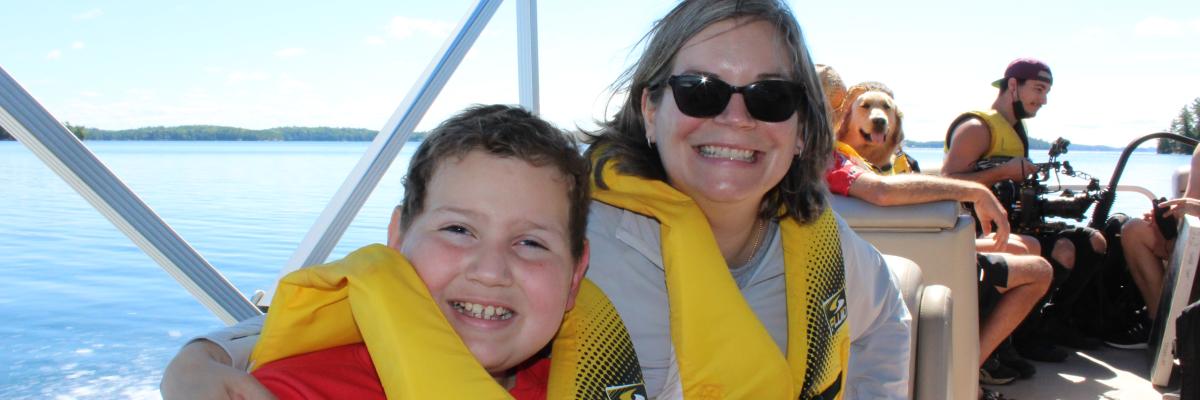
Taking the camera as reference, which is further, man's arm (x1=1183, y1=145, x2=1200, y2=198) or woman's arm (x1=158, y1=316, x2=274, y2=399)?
man's arm (x1=1183, y1=145, x2=1200, y2=198)

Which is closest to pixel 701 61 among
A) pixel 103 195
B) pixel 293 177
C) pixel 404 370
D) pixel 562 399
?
pixel 562 399

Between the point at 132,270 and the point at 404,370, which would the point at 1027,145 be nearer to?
the point at 404,370

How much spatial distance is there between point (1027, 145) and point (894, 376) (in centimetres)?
309

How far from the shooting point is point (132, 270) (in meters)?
5.39

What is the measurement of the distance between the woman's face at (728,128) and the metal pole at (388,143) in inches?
65.1

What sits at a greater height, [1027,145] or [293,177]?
[1027,145]

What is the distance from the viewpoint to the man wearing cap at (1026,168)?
3.72m

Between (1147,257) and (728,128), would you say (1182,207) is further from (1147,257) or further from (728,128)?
(728,128)

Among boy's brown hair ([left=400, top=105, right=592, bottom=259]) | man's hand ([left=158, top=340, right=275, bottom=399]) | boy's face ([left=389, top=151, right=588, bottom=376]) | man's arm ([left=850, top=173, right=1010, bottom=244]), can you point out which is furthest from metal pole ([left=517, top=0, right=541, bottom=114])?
man's hand ([left=158, top=340, right=275, bottom=399])

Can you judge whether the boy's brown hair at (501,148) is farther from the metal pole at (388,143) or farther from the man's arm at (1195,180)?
the man's arm at (1195,180)

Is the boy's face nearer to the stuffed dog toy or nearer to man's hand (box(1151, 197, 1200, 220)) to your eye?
the stuffed dog toy

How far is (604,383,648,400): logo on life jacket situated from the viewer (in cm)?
121

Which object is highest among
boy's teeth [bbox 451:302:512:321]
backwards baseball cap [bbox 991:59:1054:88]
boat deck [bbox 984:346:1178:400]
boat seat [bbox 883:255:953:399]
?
backwards baseball cap [bbox 991:59:1054:88]

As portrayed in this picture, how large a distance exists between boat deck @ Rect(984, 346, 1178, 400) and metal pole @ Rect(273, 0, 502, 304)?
7.50 feet
